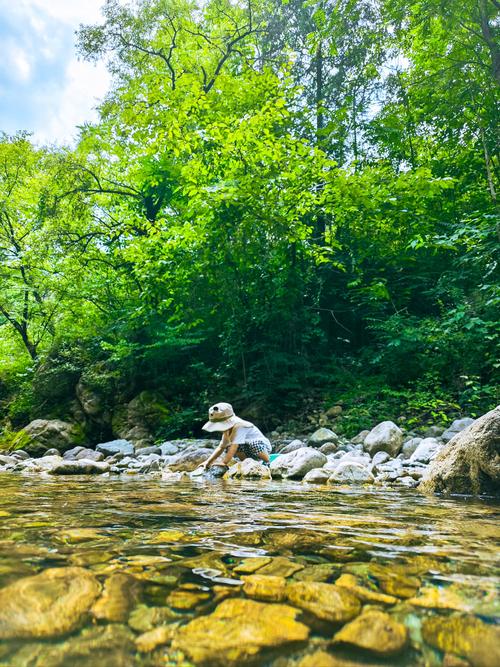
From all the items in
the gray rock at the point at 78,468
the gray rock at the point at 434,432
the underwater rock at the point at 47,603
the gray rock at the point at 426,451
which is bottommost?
the gray rock at the point at 78,468

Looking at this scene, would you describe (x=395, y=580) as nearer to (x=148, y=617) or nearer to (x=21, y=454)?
(x=148, y=617)

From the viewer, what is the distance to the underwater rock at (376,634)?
940mm

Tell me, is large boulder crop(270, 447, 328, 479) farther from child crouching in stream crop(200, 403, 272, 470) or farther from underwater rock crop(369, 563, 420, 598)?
underwater rock crop(369, 563, 420, 598)

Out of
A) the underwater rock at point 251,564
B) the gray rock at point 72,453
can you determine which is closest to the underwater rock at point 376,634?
the underwater rock at point 251,564

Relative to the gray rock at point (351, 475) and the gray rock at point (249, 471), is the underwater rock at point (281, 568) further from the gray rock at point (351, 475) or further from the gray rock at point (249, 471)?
the gray rock at point (249, 471)

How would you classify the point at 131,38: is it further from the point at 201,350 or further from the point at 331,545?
the point at 331,545

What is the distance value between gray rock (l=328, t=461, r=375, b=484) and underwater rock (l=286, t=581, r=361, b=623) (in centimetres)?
352

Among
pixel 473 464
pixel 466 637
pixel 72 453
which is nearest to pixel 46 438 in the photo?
pixel 72 453

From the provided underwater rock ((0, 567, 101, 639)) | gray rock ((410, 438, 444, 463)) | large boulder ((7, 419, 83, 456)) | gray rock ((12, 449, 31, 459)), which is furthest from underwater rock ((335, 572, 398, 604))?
large boulder ((7, 419, 83, 456))

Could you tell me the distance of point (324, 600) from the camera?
1.23 m

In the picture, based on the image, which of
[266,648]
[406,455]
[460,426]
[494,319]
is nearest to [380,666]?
[266,648]

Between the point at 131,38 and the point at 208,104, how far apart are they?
228 inches

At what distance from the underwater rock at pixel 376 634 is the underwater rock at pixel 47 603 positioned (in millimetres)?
666

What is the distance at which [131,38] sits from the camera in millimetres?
14078
